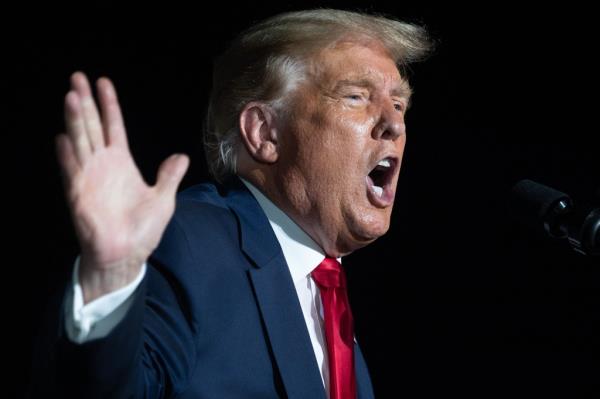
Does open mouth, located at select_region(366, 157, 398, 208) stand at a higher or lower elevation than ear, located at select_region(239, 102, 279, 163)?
lower

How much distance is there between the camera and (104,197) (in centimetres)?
110

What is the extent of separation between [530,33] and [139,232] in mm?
1890

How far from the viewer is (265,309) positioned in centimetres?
160

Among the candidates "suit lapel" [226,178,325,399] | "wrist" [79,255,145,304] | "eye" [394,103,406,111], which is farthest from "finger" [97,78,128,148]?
"eye" [394,103,406,111]

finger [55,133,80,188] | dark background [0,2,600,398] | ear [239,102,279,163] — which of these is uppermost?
finger [55,133,80,188]

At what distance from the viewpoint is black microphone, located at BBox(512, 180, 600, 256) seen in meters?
1.33

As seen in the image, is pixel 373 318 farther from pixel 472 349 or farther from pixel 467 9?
pixel 467 9

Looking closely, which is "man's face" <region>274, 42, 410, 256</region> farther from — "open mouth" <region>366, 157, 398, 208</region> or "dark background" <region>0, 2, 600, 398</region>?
"dark background" <region>0, 2, 600, 398</region>

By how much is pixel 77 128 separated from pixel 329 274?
2.83 feet

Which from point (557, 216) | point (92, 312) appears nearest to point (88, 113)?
point (92, 312)

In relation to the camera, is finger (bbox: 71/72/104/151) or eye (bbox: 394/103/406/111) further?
eye (bbox: 394/103/406/111)

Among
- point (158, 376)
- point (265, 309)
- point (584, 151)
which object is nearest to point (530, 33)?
point (584, 151)

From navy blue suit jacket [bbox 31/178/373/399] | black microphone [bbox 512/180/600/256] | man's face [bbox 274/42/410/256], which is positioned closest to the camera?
black microphone [bbox 512/180/600/256]

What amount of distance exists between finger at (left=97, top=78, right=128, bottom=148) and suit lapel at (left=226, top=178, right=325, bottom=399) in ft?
1.81
